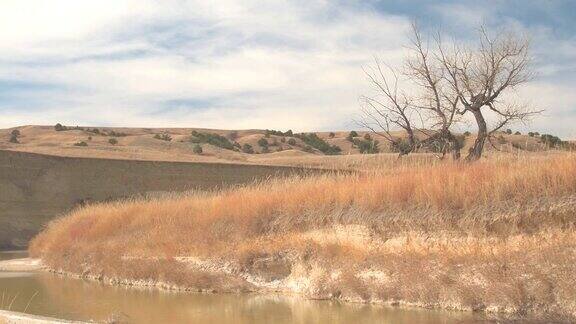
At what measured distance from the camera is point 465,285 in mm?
12766

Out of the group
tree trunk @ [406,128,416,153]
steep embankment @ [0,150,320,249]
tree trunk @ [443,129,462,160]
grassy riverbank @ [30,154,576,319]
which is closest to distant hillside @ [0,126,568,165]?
steep embankment @ [0,150,320,249]

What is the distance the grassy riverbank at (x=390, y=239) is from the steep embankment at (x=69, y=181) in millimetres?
14452

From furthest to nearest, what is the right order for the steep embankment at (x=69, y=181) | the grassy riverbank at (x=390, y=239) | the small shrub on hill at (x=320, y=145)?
1. the small shrub on hill at (x=320, y=145)
2. the steep embankment at (x=69, y=181)
3. the grassy riverbank at (x=390, y=239)

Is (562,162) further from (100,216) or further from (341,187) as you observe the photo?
(100,216)

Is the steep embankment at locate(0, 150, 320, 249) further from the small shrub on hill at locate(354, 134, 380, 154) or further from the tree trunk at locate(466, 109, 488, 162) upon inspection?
the tree trunk at locate(466, 109, 488, 162)

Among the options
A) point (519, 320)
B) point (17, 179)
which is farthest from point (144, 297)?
point (17, 179)

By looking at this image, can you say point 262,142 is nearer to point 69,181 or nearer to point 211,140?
point 211,140

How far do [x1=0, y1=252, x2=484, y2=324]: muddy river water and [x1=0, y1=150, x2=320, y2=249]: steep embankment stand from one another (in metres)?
16.6

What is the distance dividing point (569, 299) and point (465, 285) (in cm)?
197

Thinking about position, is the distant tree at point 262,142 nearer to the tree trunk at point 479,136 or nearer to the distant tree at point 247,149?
the distant tree at point 247,149

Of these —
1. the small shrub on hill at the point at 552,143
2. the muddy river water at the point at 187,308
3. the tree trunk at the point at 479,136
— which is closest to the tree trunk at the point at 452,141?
the tree trunk at the point at 479,136

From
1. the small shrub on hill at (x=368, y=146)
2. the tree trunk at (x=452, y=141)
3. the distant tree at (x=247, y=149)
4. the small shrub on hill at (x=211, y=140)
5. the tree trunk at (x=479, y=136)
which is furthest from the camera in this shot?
the small shrub on hill at (x=211, y=140)

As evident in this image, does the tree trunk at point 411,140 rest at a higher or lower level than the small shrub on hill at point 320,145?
higher

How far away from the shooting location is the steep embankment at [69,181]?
35.5m
